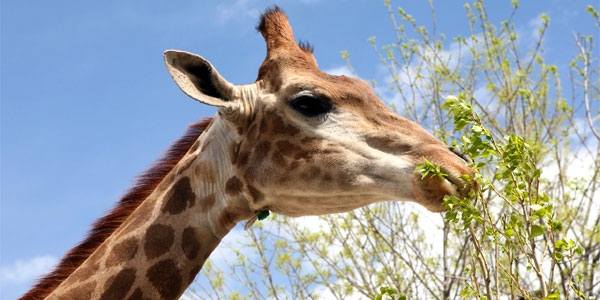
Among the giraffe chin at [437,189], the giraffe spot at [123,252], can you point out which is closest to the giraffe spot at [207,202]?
the giraffe spot at [123,252]

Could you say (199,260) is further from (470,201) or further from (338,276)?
(338,276)

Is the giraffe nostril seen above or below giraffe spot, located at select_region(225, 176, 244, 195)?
above

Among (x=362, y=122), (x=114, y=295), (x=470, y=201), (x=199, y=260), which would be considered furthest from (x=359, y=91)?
(x=114, y=295)

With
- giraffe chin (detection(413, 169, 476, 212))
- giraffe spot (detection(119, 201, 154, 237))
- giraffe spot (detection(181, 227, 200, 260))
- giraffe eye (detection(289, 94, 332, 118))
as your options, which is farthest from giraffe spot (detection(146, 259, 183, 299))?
giraffe chin (detection(413, 169, 476, 212))

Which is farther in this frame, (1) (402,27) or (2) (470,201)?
(1) (402,27)

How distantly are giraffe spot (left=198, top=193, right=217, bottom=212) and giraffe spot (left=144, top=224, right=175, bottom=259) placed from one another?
0.22 m

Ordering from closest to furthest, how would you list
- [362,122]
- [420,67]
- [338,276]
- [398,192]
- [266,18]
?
1. [398,192]
2. [362,122]
3. [266,18]
4. [338,276]
5. [420,67]

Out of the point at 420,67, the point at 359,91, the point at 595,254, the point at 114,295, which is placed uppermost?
the point at 420,67

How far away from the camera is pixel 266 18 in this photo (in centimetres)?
551

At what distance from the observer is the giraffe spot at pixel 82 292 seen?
4.48 meters

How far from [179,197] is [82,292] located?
2.52 feet

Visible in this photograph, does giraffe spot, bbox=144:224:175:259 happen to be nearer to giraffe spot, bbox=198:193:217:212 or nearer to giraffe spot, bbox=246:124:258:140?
giraffe spot, bbox=198:193:217:212

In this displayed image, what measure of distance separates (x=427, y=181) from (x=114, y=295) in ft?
6.10

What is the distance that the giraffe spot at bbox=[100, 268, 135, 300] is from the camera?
4465 millimetres
